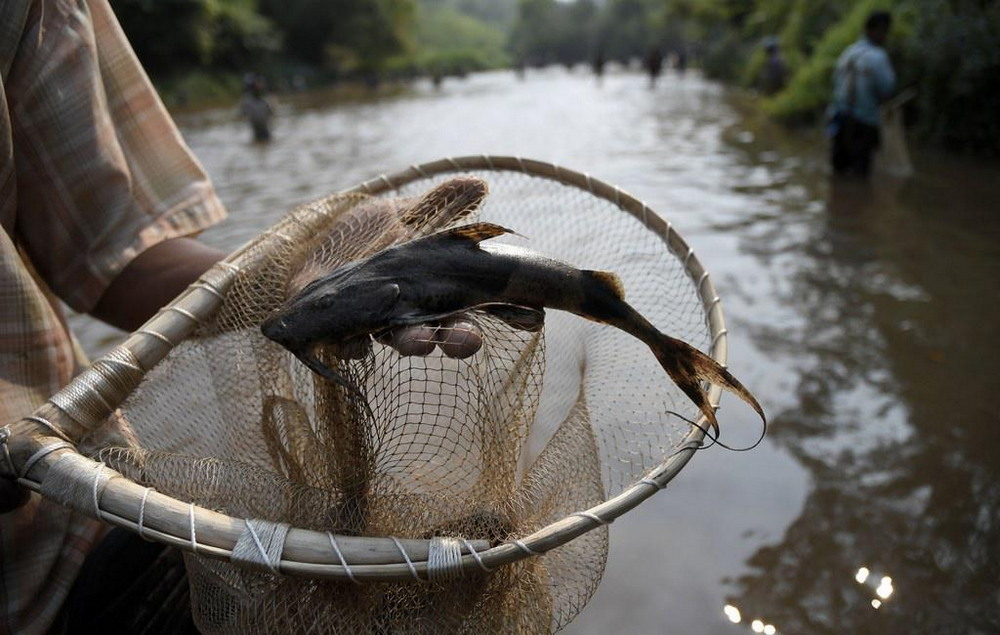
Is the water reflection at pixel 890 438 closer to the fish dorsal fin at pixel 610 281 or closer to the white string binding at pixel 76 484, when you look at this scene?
the fish dorsal fin at pixel 610 281

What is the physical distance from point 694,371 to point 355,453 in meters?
0.90

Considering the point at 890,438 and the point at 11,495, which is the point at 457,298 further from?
the point at 890,438

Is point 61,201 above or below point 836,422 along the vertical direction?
above

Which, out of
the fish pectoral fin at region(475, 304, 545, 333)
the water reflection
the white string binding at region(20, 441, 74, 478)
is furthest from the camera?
the water reflection

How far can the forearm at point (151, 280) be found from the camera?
188 centimetres

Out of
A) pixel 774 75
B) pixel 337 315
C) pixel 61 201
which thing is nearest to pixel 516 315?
pixel 337 315

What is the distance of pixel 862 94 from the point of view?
26.9 feet

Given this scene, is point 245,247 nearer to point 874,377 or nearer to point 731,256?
point 874,377

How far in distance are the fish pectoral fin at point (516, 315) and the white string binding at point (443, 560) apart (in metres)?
0.61

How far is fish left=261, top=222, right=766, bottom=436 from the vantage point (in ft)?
5.07

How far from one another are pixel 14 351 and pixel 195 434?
61 cm

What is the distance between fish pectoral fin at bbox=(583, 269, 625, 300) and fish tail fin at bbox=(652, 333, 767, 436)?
0.17m

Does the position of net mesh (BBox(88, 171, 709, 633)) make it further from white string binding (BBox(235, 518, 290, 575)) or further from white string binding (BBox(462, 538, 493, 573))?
white string binding (BBox(462, 538, 493, 573))

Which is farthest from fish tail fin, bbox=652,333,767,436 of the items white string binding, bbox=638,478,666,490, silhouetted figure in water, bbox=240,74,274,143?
silhouetted figure in water, bbox=240,74,274,143
